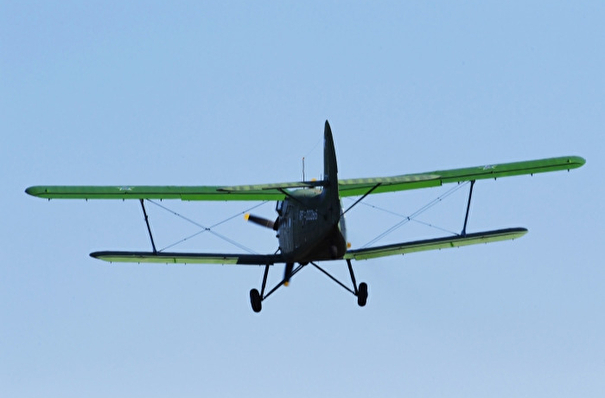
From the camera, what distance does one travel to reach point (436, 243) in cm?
2986

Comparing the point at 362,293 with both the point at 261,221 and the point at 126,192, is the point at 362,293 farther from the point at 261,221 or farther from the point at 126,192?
the point at 126,192

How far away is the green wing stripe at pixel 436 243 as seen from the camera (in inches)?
1172

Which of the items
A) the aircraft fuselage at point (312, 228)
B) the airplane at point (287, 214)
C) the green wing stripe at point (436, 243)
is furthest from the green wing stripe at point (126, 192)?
the green wing stripe at point (436, 243)

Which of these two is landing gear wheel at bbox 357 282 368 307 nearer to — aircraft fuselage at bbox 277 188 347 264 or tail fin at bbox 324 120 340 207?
aircraft fuselage at bbox 277 188 347 264

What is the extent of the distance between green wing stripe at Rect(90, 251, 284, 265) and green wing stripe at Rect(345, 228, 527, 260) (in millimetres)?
1952

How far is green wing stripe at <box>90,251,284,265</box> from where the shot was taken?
2956 cm

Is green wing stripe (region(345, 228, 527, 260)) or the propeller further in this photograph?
the propeller

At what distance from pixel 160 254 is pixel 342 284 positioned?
3981mm

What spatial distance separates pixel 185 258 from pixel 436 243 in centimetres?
547

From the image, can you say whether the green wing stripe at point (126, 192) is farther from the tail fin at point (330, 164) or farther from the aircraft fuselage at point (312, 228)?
the tail fin at point (330, 164)

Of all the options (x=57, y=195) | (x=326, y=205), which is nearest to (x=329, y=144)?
(x=326, y=205)

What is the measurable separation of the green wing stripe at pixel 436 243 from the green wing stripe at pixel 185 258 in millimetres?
1952

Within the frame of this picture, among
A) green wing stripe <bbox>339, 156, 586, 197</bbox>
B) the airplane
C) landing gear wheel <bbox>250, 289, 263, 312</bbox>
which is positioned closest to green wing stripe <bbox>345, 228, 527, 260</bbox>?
the airplane

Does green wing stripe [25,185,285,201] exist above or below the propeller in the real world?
above
